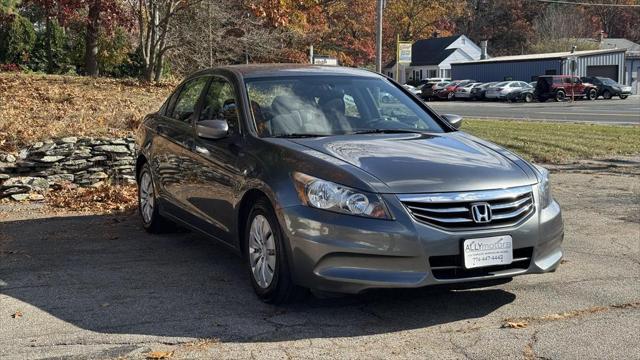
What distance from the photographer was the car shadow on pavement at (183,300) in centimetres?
466

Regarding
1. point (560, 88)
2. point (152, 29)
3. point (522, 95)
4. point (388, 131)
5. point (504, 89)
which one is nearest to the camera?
point (388, 131)

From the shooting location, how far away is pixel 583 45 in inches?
2980

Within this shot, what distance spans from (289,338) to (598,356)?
1753 millimetres

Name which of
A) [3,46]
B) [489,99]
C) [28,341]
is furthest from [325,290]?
[489,99]

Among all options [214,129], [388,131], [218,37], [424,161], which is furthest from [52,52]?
[424,161]

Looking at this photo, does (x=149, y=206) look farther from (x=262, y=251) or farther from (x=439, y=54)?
(x=439, y=54)

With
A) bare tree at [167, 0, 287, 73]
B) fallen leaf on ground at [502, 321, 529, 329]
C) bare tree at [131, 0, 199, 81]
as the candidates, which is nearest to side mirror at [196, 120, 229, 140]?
fallen leaf on ground at [502, 321, 529, 329]

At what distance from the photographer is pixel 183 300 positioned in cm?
524

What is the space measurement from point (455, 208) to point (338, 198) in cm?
71

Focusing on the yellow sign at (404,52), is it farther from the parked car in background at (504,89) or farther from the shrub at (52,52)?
the parked car in background at (504,89)

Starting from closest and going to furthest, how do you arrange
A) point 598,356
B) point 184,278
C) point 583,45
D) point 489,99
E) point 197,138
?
point 598,356 → point 184,278 → point 197,138 → point 489,99 → point 583,45

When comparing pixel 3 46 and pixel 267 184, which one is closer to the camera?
pixel 267 184

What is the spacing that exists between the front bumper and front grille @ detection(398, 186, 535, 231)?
4 cm

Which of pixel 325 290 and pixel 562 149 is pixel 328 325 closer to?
pixel 325 290
